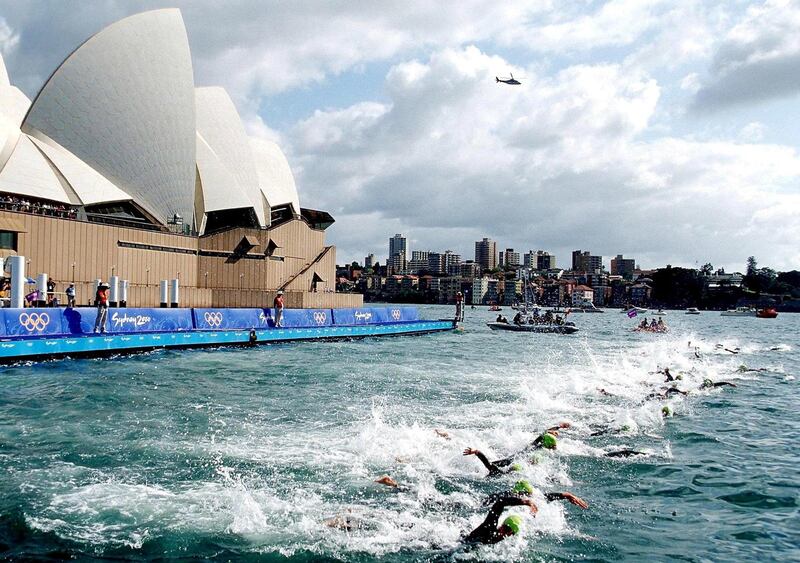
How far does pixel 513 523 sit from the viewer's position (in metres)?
6.91

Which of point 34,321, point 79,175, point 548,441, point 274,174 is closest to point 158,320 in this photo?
point 34,321

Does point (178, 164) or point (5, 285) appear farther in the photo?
point (178, 164)

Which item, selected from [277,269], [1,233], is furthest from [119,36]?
[277,269]

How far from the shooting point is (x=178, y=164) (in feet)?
140

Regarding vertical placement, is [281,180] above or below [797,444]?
above

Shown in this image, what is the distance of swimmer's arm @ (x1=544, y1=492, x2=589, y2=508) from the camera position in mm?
7613

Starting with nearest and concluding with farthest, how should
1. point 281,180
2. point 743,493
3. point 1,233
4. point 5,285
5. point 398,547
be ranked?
point 398,547 < point 743,493 < point 5,285 < point 1,233 < point 281,180

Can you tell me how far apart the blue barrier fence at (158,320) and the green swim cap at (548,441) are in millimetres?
18982

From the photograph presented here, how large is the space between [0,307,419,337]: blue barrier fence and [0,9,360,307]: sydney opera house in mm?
7786

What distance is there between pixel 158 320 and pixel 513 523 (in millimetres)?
24715

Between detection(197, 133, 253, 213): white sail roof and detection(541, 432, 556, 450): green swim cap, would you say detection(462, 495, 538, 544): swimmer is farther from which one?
detection(197, 133, 253, 213): white sail roof

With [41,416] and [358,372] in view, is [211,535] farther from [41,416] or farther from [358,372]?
[358,372]

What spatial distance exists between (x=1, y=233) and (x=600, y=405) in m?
29.7

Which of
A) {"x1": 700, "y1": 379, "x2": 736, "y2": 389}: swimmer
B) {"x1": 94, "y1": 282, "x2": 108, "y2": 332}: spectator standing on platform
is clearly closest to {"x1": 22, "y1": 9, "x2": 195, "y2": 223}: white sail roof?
{"x1": 94, "y1": 282, "x2": 108, "y2": 332}: spectator standing on platform
